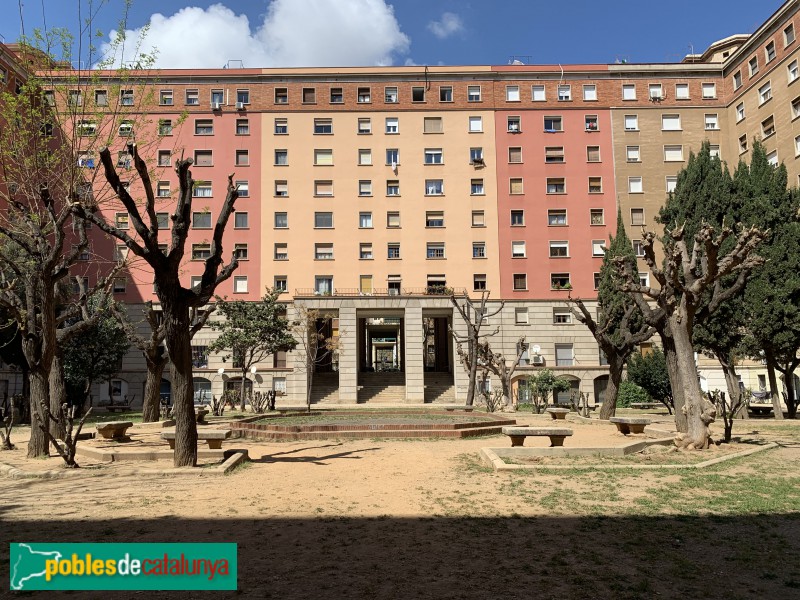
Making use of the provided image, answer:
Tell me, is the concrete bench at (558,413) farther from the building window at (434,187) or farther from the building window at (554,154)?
the building window at (554,154)

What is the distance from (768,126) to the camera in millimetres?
36281

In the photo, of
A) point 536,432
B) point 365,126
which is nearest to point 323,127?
point 365,126

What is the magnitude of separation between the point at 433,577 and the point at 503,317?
33.9 meters

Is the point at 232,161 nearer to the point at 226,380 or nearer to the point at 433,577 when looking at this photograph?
the point at 226,380

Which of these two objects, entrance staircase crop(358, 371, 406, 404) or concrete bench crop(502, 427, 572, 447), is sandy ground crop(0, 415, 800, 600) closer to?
concrete bench crop(502, 427, 572, 447)

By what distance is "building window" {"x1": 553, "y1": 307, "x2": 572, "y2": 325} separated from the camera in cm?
3866

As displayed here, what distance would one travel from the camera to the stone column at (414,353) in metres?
36.2

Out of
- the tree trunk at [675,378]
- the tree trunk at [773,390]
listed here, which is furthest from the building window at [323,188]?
the tree trunk at [675,378]

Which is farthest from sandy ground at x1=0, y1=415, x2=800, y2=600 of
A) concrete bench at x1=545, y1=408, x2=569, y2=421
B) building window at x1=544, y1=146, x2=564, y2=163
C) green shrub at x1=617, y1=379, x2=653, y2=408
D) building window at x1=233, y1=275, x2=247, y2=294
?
building window at x1=544, y1=146, x2=564, y2=163

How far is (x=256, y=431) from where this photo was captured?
16156 millimetres

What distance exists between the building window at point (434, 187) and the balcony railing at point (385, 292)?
6.46 metres

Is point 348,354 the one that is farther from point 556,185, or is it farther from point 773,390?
point 773,390

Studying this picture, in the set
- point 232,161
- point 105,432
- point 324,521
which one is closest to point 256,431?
point 105,432

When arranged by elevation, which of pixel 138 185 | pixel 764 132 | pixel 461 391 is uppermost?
pixel 764 132
